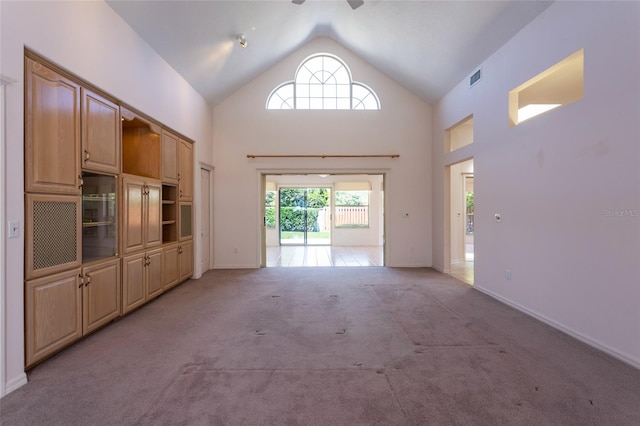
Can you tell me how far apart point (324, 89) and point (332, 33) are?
1023 millimetres

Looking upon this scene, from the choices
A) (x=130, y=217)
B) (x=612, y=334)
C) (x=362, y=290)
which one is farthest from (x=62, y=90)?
(x=612, y=334)

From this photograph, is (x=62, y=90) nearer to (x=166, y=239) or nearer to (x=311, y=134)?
(x=166, y=239)

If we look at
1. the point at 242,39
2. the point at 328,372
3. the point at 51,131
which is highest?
the point at 242,39

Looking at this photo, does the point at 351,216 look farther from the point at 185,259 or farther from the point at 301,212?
the point at 185,259

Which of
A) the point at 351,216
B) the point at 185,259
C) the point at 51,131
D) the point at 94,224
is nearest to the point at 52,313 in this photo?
the point at 94,224

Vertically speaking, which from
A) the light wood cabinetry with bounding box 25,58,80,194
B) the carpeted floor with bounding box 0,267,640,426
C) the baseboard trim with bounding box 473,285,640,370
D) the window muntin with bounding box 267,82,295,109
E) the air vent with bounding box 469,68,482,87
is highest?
the window muntin with bounding box 267,82,295,109

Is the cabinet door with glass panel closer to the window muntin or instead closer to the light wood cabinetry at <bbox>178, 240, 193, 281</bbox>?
the light wood cabinetry at <bbox>178, 240, 193, 281</bbox>

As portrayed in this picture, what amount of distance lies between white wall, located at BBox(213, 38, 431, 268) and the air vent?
1.56 m

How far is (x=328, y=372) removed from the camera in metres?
2.18

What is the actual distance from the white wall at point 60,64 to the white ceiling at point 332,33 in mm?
308

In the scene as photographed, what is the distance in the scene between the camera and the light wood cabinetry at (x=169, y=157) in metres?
4.16

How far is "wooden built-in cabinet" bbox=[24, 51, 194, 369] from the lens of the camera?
86.3 inches

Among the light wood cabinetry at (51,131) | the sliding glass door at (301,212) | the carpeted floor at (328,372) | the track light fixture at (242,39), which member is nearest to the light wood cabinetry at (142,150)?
the light wood cabinetry at (51,131)

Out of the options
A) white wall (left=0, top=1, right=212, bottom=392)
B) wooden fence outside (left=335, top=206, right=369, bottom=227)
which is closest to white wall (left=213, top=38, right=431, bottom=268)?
white wall (left=0, top=1, right=212, bottom=392)
